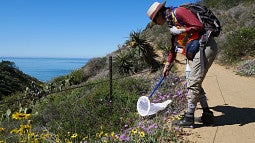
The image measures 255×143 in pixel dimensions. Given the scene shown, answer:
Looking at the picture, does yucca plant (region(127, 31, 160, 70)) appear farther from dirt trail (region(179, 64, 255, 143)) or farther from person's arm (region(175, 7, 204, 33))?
person's arm (region(175, 7, 204, 33))

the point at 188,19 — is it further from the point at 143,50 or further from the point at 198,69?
the point at 143,50

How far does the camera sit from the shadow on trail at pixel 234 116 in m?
5.34

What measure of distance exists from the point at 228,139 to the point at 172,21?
191cm

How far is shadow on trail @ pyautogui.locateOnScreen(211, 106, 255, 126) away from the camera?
210 inches

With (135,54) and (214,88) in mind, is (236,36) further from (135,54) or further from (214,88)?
(214,88)

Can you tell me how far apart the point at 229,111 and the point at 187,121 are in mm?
1347

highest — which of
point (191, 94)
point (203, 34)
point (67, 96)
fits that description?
point (203, 34)

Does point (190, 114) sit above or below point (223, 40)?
below

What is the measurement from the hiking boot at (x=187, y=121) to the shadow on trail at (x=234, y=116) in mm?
525

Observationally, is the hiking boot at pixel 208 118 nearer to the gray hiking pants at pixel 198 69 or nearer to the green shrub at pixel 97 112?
the gray hiking pants at pixel 198 69

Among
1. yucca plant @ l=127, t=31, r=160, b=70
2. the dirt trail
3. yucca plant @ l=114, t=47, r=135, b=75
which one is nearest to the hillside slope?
yucca plant @ l=114, t=47, r=135, b=75

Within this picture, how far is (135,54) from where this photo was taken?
12.2 metres

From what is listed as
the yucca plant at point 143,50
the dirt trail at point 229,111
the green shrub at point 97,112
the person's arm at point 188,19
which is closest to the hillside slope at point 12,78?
the yucca plant at point 143,50

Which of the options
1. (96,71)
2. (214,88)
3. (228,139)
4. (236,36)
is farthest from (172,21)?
(96,71)
